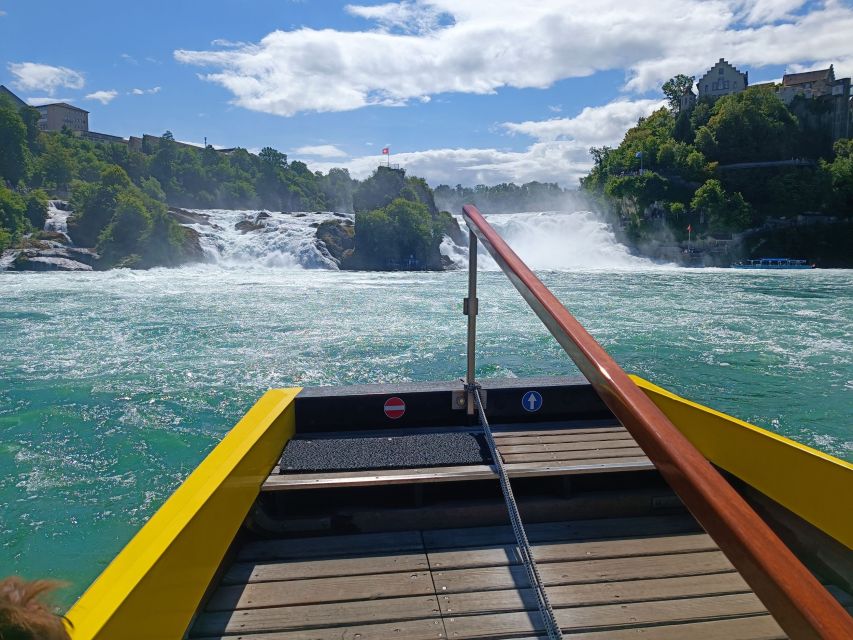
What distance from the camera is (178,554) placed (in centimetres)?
196

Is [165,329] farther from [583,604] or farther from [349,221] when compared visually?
[349,221]

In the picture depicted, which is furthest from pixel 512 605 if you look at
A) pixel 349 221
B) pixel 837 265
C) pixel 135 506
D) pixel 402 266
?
pixel 837 265

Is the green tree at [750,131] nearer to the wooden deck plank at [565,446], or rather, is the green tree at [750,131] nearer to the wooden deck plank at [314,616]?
the wooden deck plank at [565,446]

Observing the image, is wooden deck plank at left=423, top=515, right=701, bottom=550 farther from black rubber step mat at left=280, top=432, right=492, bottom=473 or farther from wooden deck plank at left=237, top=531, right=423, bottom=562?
black rubber step mat at left=280, top=432, right=492, bottom=473

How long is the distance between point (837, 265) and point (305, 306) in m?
49.5

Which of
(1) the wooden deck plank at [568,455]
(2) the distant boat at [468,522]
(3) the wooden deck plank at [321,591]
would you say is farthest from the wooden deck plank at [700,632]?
(1) the wooden deck plank at [568,455]

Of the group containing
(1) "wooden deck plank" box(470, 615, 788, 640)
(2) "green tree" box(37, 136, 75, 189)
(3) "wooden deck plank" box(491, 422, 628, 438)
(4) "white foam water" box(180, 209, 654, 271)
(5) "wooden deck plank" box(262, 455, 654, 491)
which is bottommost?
(1) "wooden deck plank" box(470, 615, 788, 640)

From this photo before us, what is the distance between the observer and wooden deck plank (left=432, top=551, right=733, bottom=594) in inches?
94.3

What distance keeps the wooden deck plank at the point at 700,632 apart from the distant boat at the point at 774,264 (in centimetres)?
5395

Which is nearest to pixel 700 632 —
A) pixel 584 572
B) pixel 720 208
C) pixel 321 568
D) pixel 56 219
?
pixel 584 572

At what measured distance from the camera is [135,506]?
21.1ft

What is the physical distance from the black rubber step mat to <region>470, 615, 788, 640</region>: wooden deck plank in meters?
1.06

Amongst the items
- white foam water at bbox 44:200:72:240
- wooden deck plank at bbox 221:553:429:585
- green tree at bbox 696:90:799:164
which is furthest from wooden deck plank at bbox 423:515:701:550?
green tree at bbox 696:90:799:164

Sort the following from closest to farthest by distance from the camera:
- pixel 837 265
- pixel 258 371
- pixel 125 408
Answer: pixel 125 408 → pixel 258 371 → pixel 837 265
